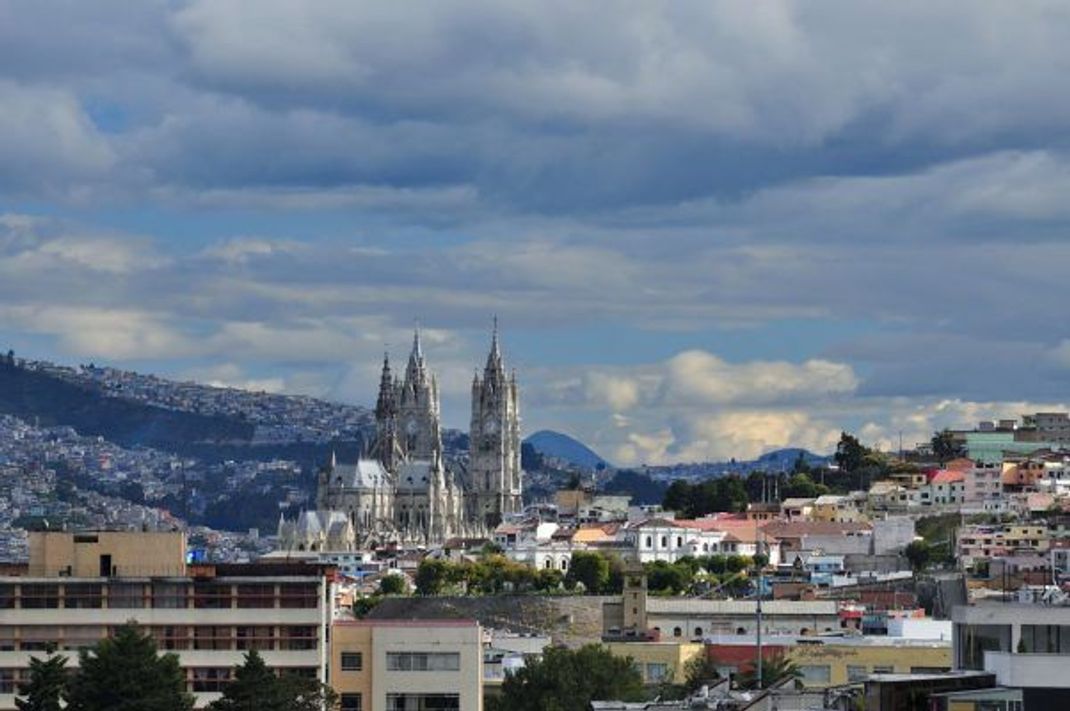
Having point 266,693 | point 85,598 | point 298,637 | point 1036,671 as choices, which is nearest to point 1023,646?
point 1036,671

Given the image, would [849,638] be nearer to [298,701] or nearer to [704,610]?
[704,610]

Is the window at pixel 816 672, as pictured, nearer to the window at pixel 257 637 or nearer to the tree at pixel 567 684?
the tree at pixel 567 684

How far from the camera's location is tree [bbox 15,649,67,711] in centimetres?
8969

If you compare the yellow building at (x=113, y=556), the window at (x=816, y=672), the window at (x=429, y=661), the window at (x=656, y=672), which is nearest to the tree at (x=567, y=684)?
the window at (x=816, y=672)

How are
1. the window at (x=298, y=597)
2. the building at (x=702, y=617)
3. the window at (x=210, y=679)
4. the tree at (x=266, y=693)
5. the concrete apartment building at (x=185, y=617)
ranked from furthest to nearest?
the building at (x=702, y=617) → the window at (x=298, y=597) → the concrete apartment building at (x=185, y=617) → the window at (x=210, y=679) → the tree at (x=266, y=693)

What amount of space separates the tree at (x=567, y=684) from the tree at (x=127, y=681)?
56.2 feet

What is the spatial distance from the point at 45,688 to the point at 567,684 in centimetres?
2315

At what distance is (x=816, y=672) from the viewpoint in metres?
119

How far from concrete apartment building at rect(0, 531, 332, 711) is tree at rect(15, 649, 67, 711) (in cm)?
927

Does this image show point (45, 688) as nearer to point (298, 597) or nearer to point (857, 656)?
point (298, 597)

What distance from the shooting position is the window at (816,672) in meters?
116

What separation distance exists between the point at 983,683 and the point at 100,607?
65.6m

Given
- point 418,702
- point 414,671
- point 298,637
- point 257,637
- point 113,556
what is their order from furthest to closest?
point 113,556 → point 257,637 → point 298,637 → point 414,671 → point 418,702

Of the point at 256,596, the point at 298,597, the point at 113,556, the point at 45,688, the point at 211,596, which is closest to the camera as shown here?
the point at 45,688
